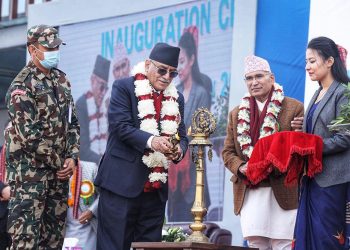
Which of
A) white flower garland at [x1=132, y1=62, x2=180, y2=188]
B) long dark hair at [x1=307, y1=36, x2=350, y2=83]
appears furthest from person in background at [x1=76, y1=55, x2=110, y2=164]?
long dark hair at [x1=307, y1=36, x2=350, y2=83]

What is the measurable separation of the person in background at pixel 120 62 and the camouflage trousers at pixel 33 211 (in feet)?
11.9

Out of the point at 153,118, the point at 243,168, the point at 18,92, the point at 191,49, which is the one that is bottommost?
the point at 243,168

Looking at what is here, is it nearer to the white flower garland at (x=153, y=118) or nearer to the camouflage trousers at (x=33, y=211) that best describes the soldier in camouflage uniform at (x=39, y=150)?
the camouflage trousers at (x=33, y=211)

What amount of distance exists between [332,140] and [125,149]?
59.1 inches

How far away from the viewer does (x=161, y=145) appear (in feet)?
21.0

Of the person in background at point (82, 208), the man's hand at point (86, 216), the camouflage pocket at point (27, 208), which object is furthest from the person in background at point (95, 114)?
the camouflage pocket at point (27, 208)

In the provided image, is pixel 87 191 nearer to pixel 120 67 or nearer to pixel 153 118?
pixel 153 118

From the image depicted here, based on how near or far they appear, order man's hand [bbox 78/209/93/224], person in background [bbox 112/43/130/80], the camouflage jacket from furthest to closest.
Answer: person in background [bbox 112/43/130/80], man's hand [bbox 78/209/93/224], the camouflage jacket

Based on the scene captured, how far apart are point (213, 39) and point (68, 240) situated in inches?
101

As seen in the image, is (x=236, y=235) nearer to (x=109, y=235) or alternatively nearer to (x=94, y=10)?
(x=109, y=235)

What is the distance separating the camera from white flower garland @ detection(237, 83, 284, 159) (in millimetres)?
7066

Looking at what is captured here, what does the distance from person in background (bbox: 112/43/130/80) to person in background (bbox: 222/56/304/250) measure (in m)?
2.96

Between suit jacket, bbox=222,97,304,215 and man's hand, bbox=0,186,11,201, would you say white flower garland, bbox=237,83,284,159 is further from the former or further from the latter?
man's hand, bbox=0,186,11,201


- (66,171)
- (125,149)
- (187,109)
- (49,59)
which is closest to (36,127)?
(66,171)
